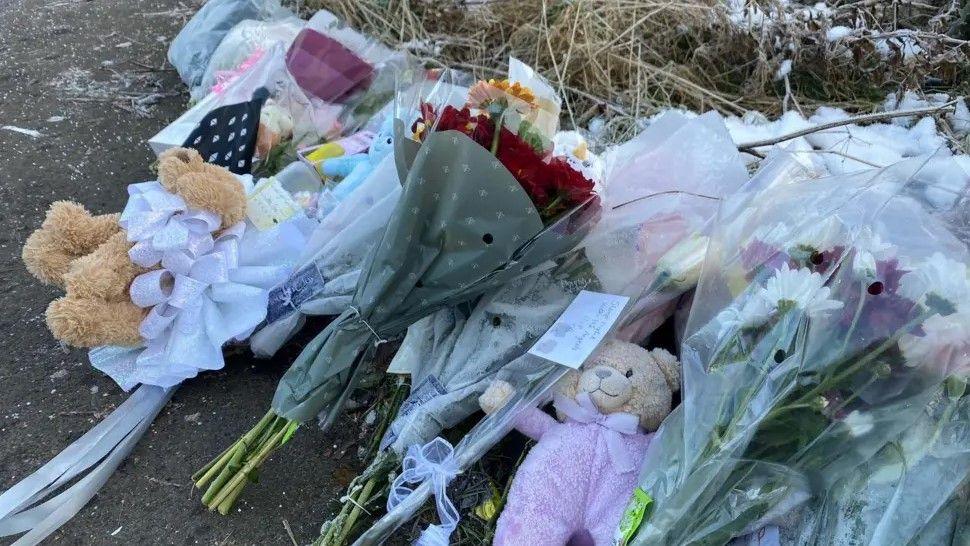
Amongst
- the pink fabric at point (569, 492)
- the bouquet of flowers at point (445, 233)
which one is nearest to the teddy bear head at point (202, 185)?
the bouquet of flowers at point (445, 233)

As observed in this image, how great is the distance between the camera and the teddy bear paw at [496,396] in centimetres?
175

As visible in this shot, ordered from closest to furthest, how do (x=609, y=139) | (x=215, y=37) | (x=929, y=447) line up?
1. (x=929, y=447)
2. (x=609, y=139)
3. (x=215, y=37)

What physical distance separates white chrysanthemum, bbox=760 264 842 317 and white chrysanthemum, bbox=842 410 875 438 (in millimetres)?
182

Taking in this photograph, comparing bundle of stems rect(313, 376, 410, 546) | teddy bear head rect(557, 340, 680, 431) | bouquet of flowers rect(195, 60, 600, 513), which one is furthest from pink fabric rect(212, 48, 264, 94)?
teddy bear head rect(557, 340, 680, 431)

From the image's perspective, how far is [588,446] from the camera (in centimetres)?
168

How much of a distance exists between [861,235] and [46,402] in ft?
6.91

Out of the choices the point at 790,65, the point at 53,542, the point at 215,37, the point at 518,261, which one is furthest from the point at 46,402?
the point at 790,65

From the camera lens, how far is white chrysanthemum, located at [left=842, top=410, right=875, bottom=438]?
4.34 ft

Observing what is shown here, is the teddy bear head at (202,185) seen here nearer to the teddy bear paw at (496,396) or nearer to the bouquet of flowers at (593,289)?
the bouquet of flowers at (593,289)

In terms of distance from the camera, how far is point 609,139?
2795 mm

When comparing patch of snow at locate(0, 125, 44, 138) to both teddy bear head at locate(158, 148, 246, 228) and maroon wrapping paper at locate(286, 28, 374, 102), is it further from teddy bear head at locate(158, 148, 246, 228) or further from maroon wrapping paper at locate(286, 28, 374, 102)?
teddy bear head at locate(158, 148, 246, 228)

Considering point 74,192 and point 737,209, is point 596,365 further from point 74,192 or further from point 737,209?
point 74,192

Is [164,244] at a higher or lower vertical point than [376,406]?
higher

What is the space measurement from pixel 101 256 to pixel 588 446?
1.35 metres
